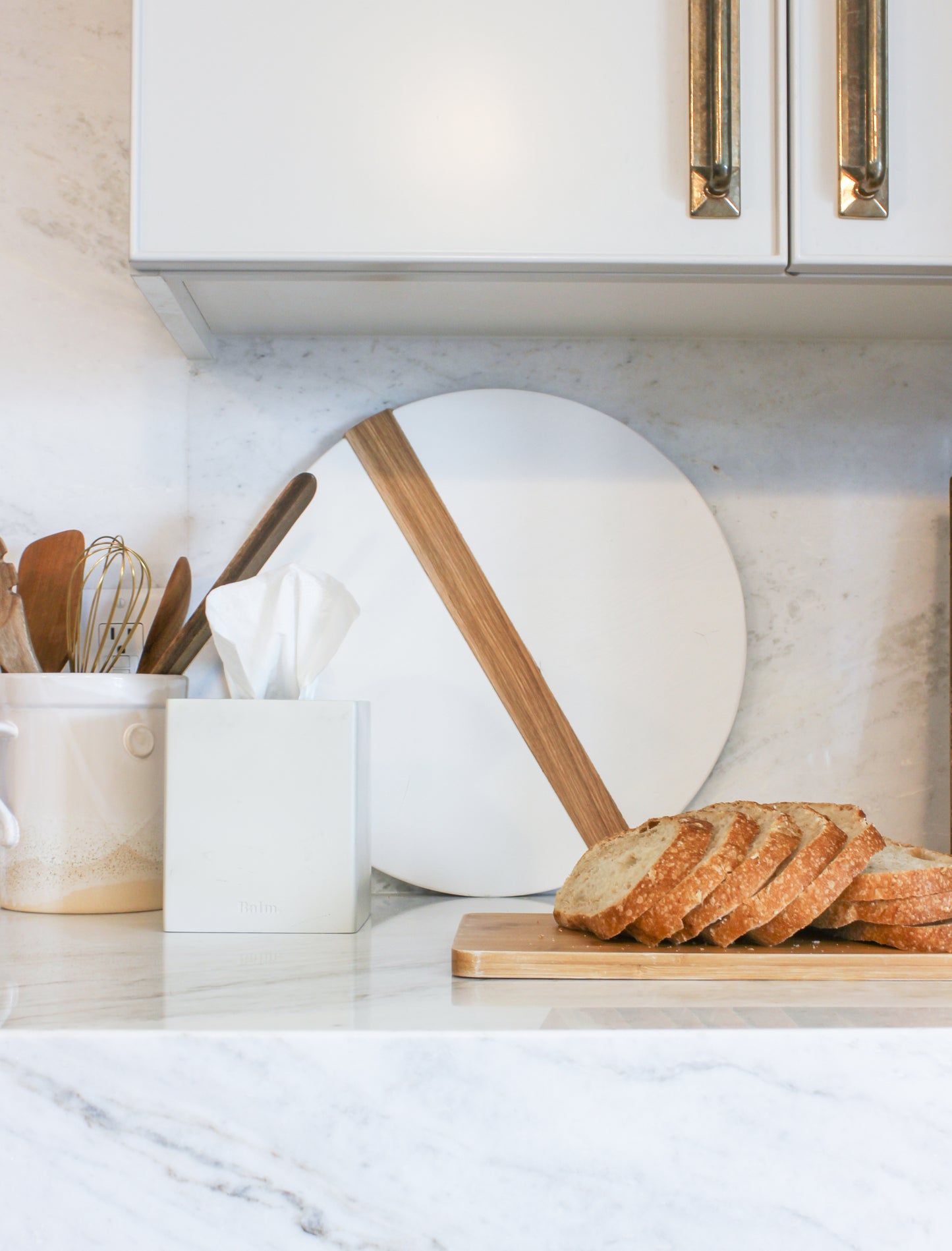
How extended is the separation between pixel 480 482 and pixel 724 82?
0.47 m

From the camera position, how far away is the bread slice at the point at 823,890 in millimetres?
737

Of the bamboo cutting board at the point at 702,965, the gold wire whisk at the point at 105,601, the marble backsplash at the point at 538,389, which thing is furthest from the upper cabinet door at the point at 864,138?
the gold wire whisk at the point at 105,601

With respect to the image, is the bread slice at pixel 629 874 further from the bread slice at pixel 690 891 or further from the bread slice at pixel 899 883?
the bread slice at pixel 899 883

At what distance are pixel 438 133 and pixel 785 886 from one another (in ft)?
2.22

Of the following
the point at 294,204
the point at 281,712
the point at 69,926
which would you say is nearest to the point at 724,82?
the point at 294,204

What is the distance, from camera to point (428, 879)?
109 centimetres

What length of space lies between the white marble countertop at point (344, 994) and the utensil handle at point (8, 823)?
0.37ft

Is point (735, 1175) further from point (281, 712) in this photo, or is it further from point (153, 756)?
point (153, 756)

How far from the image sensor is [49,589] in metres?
1.05

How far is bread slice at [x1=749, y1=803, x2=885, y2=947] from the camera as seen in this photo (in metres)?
0.74

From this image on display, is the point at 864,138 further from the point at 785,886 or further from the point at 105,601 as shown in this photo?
the point at 105,601

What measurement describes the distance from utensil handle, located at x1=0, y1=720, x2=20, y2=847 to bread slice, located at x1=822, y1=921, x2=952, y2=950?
29.1 inches

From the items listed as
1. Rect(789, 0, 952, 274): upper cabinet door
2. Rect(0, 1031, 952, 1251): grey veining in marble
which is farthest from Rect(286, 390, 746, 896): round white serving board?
Rect(0, 1031, 952, 1251): grey veining in marble

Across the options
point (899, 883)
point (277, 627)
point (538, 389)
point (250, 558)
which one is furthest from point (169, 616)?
point (899, 883)
